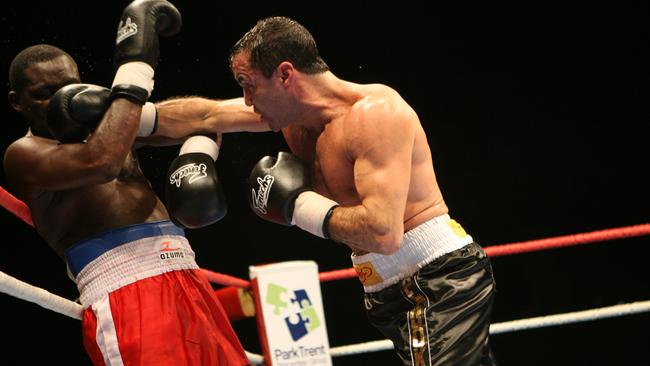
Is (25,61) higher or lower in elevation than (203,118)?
higher

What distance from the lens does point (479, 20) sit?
4496 millimetres

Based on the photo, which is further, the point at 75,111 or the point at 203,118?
the point at 203,118

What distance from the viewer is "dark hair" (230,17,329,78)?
1.76 meters

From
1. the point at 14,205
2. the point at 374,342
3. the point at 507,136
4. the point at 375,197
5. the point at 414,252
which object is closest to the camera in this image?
the point at 375,197

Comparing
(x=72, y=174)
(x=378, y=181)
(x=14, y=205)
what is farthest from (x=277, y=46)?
(x=14, y=205)

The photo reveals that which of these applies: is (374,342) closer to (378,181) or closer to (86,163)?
(378,181)

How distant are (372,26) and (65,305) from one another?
307cm

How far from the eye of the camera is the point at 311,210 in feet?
5.52

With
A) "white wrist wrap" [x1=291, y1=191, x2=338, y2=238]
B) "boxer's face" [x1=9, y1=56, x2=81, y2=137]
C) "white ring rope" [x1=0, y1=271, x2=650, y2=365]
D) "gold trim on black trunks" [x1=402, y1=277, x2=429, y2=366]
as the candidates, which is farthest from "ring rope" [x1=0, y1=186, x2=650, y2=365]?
"gold trim on black trunks" [x1=402, y1=277, x2=429, y2=366]

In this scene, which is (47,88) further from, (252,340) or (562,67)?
(562,67)

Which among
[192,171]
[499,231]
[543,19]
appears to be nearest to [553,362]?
[499,231]

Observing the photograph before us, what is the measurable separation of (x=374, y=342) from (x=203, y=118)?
3.40ft

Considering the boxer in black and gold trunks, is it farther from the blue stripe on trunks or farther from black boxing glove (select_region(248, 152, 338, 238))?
the blue stripe on trunks

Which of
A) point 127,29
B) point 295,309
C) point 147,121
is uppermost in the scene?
point 127,29
